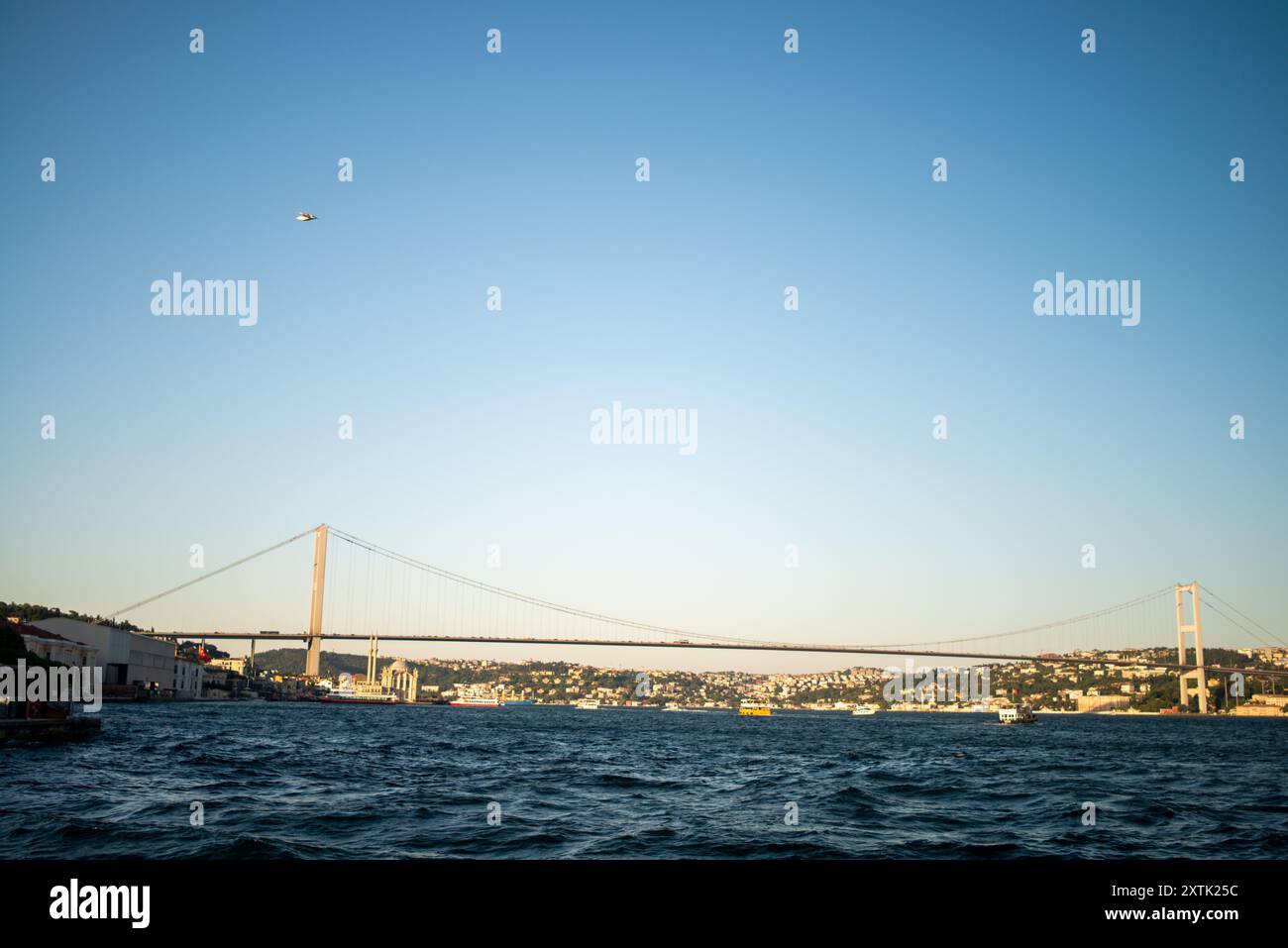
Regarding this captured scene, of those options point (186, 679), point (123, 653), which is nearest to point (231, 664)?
point (186, 679)

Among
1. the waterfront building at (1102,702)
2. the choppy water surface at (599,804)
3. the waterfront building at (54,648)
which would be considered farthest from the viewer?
the waterfront building at (1102,702)

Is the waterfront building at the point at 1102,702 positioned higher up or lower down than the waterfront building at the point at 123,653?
lower down

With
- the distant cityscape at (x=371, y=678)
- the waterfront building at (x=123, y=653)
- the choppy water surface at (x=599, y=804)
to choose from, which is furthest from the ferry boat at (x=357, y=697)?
the choppy water surface at (x=599, y=804)

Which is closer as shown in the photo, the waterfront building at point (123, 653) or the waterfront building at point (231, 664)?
the waterfront building at point (123, 653)

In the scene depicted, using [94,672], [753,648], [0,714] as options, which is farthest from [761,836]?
[753,648]

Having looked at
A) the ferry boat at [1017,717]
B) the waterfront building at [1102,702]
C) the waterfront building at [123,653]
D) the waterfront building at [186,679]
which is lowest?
the waterfront building at [1102,702]

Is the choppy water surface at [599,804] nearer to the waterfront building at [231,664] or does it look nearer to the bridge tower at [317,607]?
the bridge tower at [317,607]

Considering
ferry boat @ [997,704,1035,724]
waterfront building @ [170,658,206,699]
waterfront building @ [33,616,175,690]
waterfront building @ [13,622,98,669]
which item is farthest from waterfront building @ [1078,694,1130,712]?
waterfront building @ [13,622,98,669]
